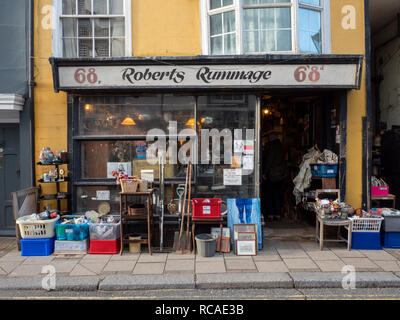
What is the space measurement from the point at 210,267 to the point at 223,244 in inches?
33.1

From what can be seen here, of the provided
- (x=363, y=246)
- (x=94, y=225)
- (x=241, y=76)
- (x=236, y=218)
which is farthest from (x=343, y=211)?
(x=94, y=225)

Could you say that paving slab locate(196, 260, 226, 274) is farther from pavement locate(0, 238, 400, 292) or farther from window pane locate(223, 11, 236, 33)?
window pane locate(223, 11, 236, 33)

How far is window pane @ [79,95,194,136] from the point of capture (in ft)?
22.8

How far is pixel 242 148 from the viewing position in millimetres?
6965

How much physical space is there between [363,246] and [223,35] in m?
5.27

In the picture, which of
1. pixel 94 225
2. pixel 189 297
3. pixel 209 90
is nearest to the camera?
pixel 189 297

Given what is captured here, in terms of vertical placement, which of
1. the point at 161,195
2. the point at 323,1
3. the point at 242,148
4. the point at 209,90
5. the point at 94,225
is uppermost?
the point at 323,1

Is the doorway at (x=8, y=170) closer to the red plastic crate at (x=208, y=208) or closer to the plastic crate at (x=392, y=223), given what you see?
the red plastic crate at (x=208, y=208)

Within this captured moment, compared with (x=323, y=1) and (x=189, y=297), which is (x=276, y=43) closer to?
(x=323, y=1)

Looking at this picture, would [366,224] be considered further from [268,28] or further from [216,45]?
[216,45]

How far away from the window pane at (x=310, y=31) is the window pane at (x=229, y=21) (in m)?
1.44

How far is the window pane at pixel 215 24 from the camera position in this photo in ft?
22.8

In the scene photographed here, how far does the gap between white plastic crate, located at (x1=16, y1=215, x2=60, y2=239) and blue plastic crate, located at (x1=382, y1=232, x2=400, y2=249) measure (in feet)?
21.7

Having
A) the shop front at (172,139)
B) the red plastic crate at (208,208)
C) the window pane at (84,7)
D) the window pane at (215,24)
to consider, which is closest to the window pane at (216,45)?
the window pane at (215,24)
